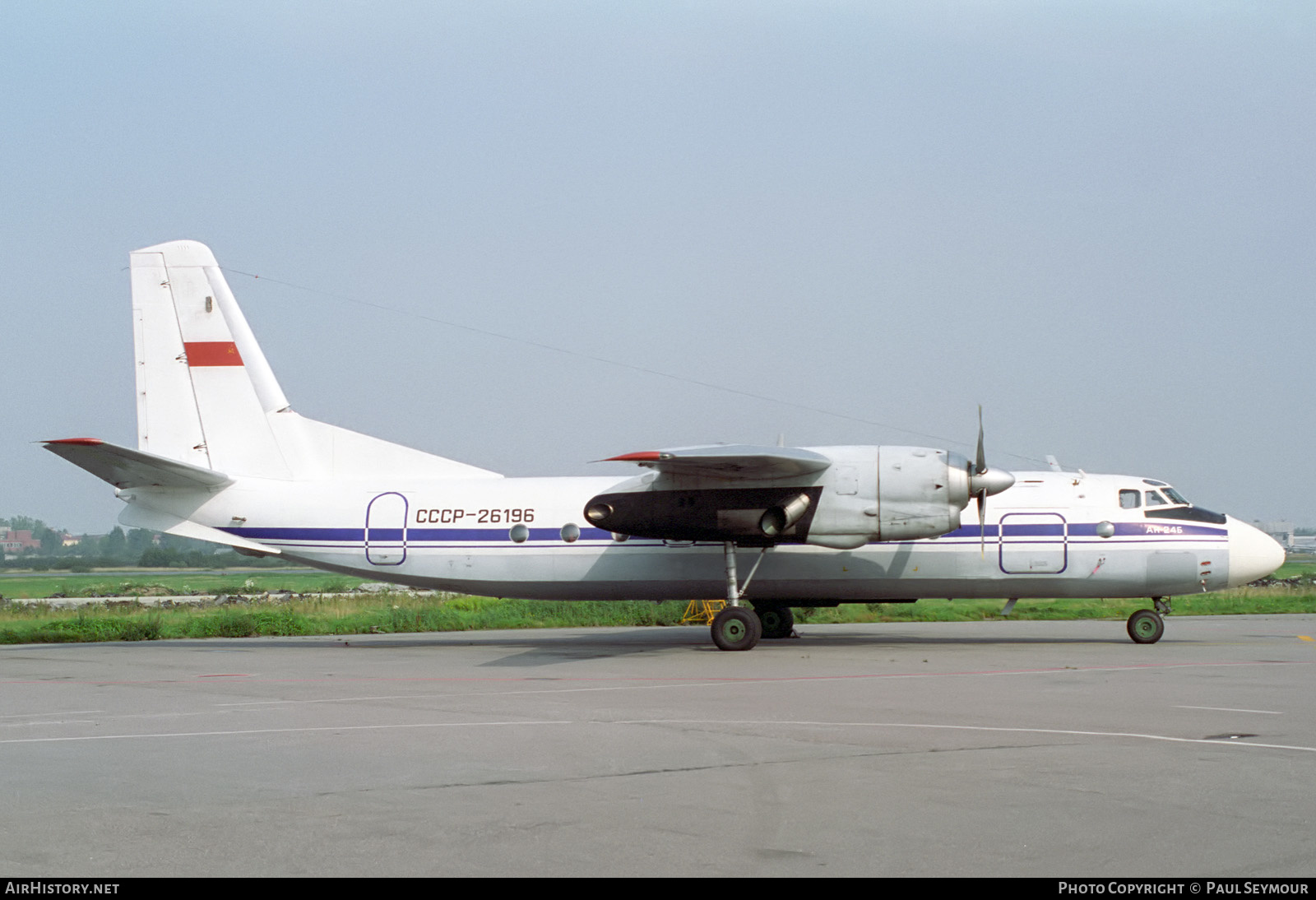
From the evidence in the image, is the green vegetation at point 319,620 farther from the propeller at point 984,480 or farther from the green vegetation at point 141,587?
the propeller at point 984,480

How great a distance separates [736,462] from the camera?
1809 centimetres

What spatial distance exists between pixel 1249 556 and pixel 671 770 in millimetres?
15059

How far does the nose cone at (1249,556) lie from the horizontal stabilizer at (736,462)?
7.27m

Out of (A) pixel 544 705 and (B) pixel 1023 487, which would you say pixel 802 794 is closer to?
(A) pixel 544 705

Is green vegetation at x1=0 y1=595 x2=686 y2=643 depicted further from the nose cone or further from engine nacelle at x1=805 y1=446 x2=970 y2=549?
the nose cone

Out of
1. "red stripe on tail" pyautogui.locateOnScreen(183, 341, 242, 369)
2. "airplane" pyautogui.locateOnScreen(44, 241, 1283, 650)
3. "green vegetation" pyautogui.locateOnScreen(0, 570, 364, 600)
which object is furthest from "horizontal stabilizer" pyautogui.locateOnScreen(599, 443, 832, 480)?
"green vegetation" pyautogui.locateOnScreen(0, 570, 364, 600)

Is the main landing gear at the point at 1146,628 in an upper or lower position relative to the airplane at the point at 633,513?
lower

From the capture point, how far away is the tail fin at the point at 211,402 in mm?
22156

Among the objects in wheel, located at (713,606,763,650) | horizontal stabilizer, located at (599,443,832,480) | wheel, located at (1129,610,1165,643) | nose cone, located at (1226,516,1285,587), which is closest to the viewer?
horizontal stabilizer, located at (599,443,832,480)

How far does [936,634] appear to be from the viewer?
23594mm

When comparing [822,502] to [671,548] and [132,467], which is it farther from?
[132,467]

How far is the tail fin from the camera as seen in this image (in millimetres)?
22156

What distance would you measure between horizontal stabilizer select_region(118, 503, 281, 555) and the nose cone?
1714 cm

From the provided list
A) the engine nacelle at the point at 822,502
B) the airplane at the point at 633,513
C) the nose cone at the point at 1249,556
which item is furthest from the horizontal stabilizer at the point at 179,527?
the nose cone at the point at 1249,556
